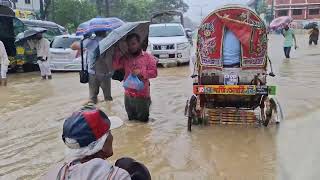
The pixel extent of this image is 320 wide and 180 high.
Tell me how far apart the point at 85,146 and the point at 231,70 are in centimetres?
572

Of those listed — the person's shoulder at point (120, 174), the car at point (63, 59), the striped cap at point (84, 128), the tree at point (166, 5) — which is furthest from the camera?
the tree at point (166, 5)

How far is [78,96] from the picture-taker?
11.6 meters

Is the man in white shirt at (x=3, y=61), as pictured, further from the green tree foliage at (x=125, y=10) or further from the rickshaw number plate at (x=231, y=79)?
the green tree foliage at (x=125, y=10)

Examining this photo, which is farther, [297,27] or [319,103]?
[297,27]

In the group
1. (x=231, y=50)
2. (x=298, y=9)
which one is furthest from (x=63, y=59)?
(x=298, y=9)

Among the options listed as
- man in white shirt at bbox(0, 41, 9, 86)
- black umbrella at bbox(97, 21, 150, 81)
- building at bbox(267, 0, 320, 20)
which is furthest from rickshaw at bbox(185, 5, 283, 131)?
building at bbox(267, 0, 320, 20)

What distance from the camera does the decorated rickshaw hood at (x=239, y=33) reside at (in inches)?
299

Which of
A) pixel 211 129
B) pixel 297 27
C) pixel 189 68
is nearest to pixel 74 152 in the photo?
pixel 211 129

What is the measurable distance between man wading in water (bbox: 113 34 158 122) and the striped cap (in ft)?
17.2

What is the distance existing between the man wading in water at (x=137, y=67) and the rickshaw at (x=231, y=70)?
719 millimetres

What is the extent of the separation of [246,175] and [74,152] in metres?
3.40

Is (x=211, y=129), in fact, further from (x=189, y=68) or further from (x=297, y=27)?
(x=297, y=27)

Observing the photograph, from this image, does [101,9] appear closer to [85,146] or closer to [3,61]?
[3,61]

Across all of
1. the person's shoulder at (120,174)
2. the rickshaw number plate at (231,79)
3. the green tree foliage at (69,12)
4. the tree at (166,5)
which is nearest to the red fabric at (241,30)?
the rickshaw number plate at (231,79)
